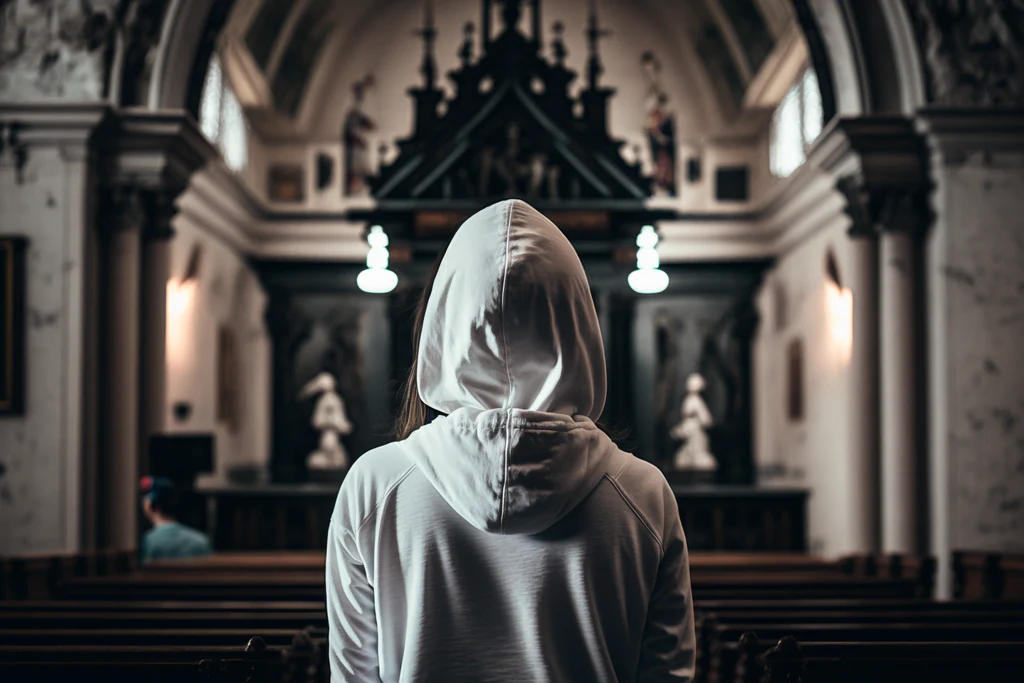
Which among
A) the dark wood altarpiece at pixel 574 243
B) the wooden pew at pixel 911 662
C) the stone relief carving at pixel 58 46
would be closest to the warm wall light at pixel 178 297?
the dark wood altarpiece at pixel 574 243

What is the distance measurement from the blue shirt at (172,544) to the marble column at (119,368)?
2.08 meters

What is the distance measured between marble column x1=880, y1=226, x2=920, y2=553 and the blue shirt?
555cm

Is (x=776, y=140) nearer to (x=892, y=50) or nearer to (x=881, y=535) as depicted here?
(x=892, y=50)

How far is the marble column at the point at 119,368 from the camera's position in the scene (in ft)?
31.2

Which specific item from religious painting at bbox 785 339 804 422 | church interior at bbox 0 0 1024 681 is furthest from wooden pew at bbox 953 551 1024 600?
religious painting at bbox 785 339 804 422

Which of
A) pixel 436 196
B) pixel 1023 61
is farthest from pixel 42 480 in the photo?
pixel 1023 61

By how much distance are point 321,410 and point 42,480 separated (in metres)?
6.92

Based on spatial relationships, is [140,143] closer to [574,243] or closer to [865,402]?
[574,243]

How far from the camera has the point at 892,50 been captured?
32.6 feet

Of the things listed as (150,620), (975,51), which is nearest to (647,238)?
(975,51)

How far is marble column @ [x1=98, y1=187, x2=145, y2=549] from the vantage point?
9500 millimetres

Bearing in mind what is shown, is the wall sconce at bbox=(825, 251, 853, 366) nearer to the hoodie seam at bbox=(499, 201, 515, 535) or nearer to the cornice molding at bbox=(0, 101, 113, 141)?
the cornice molding at bbox=(0, 101, 113, 141)

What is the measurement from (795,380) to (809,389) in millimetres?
655

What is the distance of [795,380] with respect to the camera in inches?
603
